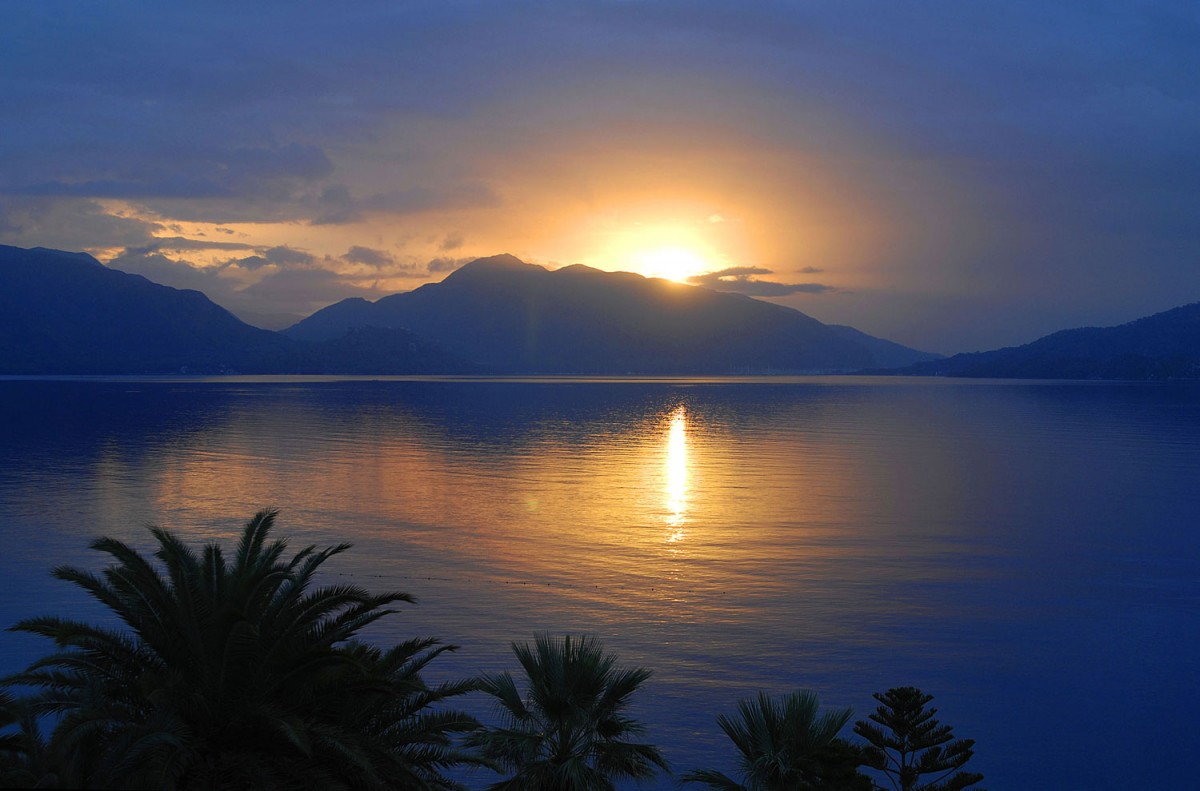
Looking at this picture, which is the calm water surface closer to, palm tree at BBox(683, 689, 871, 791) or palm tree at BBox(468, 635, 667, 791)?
palm tree at BBox(683, 689, 871, 791)

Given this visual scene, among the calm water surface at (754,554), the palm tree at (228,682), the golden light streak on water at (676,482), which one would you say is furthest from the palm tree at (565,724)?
the golden light streak on water at (676,482)

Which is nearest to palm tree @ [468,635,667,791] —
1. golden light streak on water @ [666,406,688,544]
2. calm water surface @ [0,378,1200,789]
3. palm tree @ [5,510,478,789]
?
palm tree @ [5,510,478,789]

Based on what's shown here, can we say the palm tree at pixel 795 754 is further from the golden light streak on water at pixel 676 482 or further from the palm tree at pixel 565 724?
the golden light streak on water at pixel 676 482

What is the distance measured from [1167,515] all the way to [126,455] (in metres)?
68.4

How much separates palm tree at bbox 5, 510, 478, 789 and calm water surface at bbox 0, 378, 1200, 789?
7.74m

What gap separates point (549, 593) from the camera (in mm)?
31375

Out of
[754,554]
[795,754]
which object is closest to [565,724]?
[795,754]

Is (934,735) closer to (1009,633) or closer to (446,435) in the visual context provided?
(1009,633)

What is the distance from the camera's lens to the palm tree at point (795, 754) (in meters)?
12.2

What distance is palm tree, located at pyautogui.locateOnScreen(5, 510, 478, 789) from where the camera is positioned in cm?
1172

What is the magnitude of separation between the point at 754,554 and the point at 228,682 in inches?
1084

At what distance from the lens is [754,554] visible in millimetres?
A: 37406

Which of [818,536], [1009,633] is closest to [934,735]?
[1009,633]

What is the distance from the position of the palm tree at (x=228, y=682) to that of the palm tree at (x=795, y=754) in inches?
179
